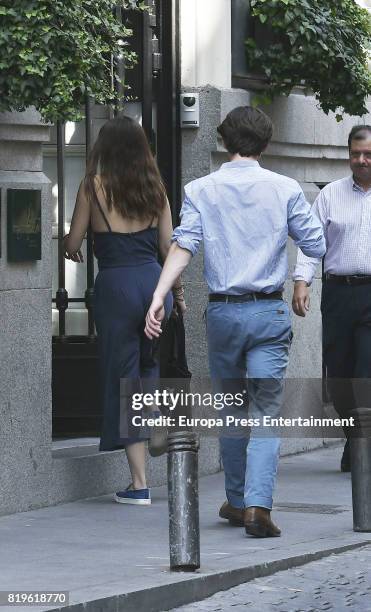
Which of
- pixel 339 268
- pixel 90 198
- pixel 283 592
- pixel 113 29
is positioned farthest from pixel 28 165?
pixel 283 592

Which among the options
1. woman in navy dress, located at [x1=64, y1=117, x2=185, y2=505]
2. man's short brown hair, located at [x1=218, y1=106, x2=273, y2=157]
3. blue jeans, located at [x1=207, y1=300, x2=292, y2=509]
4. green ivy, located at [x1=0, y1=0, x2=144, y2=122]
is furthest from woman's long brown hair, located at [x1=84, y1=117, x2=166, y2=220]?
blue jeans, located at [x1=207, y1=300, x2=292, y2=509]

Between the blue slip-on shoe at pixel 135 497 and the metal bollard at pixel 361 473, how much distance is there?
1.40 meters

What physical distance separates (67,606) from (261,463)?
1.94 m

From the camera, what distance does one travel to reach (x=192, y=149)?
10789 mm

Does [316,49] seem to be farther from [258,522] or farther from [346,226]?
[258,522]

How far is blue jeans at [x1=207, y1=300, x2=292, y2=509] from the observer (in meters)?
7.95

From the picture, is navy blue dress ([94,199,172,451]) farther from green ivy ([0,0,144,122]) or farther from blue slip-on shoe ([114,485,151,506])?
green ivy ([0,0,144,122])

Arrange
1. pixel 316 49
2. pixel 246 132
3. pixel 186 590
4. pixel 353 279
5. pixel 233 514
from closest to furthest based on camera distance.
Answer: pixel 186 590 → pixel 246 132 → pixel 233 514 → pixel 353 279 → pixel 316 49

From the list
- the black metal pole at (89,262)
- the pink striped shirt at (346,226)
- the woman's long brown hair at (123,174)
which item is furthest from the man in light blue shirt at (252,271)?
the pink striped shirt at (346,226)

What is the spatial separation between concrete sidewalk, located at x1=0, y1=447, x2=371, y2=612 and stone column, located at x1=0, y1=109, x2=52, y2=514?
0.20 m

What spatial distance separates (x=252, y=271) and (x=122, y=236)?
4.01 ft

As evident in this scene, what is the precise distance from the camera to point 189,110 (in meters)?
10.7

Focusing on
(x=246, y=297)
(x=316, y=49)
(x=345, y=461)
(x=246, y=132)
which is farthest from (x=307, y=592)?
(x=316, y=49)

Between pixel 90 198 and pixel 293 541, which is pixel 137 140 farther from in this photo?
pixel 293 541
